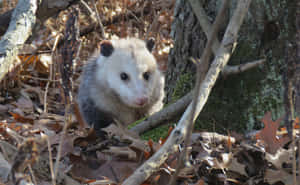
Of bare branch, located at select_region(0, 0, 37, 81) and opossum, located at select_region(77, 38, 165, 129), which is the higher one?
bare branch, located at select_region(0, 0, 37, 81)

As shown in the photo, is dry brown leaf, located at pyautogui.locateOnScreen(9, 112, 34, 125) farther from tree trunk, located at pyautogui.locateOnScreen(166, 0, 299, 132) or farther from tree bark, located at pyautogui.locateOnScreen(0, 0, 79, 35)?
tree trunk, located at pyautogui.locateOnScreen(166, 0, 299, 132)

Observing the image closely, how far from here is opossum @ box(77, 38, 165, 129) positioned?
8.58 feet

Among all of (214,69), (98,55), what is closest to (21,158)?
(214,69)

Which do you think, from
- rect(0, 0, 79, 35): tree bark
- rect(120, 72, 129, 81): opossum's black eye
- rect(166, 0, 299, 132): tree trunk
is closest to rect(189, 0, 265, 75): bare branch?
rect(166, 0, 299, 132): tree trunk

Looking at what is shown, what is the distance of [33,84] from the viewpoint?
4.06 meters

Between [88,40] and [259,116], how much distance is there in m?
3.55

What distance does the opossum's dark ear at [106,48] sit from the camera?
280cm

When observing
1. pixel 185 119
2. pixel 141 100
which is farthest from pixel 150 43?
pixel 185 119

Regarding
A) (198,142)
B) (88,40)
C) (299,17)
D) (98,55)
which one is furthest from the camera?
(88,40)

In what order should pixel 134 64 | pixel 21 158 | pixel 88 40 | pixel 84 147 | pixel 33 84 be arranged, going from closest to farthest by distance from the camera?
pixel 21 158, pixel 84 147, pixel 134 64, pixel 33 84, pixel 88 40

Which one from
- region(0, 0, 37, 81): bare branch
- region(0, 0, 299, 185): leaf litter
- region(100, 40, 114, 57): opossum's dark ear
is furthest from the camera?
region(100, 40, 114, 57): opossum's dark ear

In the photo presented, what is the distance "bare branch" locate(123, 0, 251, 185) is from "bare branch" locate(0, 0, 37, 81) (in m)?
1.04

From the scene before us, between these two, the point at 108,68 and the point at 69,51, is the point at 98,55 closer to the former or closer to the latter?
the point at 108,68

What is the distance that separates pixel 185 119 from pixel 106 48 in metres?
1.59
